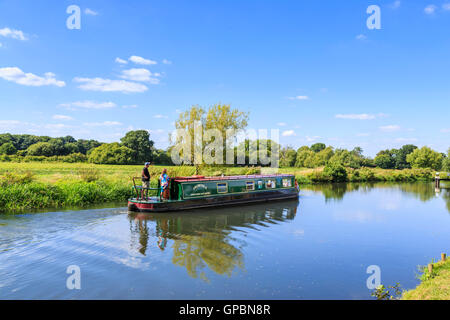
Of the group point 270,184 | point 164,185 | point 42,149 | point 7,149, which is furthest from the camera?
point 7,149

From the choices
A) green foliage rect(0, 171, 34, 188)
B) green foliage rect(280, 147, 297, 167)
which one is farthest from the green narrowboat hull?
green foliage rect(280, 147, 297, 167)

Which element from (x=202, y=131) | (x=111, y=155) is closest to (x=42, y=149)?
(x=111, y=155)

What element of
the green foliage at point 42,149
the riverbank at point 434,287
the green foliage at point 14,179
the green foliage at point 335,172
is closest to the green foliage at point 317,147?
the green foliage at point 335,172

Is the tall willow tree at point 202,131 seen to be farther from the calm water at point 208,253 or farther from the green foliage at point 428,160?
the green foliage at point 428,160

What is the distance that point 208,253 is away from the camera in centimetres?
830

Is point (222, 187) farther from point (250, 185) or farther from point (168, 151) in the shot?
point (168, 151)

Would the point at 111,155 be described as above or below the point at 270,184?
above

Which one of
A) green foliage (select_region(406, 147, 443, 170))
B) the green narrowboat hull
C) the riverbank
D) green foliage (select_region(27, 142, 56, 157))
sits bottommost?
the riverbank

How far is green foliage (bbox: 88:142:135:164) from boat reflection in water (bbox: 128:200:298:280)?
36550mm

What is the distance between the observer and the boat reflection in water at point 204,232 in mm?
7641

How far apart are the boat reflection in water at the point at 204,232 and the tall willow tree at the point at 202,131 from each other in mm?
8424

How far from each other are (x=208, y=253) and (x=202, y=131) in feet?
53.9

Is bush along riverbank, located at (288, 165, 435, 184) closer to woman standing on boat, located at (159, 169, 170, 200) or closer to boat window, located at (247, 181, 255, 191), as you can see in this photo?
boat window, located at (247, 181, 255, 191)

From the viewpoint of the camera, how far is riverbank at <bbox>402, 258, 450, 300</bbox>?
511 cm
